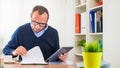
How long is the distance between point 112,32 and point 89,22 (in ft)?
2.37

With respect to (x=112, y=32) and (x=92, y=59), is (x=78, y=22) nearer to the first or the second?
(x=112, y=32)

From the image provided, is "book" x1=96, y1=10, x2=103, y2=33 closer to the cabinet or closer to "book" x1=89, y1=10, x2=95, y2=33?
the cabinet

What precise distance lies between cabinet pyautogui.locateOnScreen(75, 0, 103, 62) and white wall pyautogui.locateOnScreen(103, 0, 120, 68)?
0.74 ft

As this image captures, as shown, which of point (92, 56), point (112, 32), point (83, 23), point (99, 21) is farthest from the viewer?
point (83, 23)

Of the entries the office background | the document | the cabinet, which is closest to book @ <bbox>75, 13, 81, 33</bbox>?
the cabinet

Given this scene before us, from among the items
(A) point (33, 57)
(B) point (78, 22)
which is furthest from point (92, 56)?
(B) point (78, 22)

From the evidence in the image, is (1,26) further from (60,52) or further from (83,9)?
(60,52)

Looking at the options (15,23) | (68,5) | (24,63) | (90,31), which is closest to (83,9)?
(68,5)

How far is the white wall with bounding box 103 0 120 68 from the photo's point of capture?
109 inches

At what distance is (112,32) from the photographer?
112 inches

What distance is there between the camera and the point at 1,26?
3.92m

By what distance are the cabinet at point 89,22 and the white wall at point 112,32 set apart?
226 mm

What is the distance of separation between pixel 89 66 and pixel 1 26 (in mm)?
2771

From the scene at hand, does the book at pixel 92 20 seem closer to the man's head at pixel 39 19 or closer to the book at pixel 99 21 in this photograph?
the book at pixel 99 21
